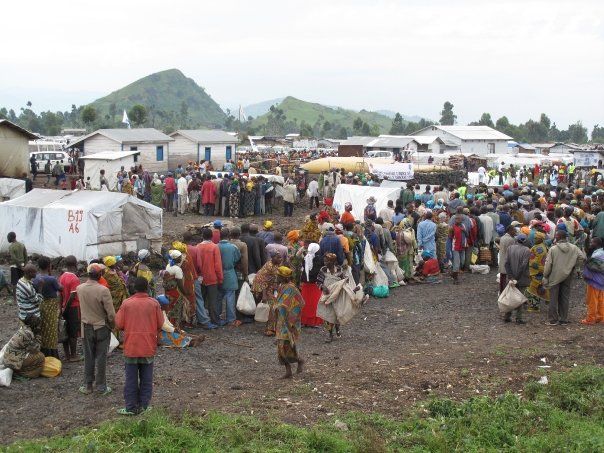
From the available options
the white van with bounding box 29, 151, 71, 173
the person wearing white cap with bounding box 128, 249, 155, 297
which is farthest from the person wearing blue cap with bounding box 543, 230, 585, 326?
the white van with bounding box 29, 151, 71, 173

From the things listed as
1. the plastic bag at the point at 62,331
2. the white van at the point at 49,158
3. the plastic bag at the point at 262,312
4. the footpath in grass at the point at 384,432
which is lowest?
the footpath in grass at the point at 384,432

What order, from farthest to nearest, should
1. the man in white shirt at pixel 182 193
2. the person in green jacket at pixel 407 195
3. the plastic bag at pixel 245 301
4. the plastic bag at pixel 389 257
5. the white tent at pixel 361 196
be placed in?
the man in white shirt at pixel 182 193
the white tent at pixel 361 196
the person in green jacket at pixel 407 195
the plastic bag at pixel 389 257
the plastic bag at pixel 245 301

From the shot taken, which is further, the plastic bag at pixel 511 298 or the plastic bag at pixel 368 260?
the plastic bag at pixel 368 260

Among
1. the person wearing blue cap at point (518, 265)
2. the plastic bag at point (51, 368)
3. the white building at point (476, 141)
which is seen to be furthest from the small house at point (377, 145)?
the plastic bag at point (51, 368)

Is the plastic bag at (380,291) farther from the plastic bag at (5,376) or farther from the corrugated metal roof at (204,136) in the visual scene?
the corrugated metal roof at (204,136)

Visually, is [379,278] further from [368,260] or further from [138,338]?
[138,338]

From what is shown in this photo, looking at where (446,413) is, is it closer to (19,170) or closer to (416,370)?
(416,370)

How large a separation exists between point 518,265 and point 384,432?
19.5 ft

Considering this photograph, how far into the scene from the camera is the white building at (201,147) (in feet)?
151

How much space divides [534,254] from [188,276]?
20.4 feet

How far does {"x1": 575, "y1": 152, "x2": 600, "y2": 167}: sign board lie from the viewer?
44.7 meters

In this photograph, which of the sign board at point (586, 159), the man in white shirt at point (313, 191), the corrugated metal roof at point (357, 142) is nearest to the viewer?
the man in white shirt at point (313, 191)

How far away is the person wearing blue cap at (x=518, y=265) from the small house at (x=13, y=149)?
24.4m

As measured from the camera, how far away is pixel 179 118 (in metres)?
167
